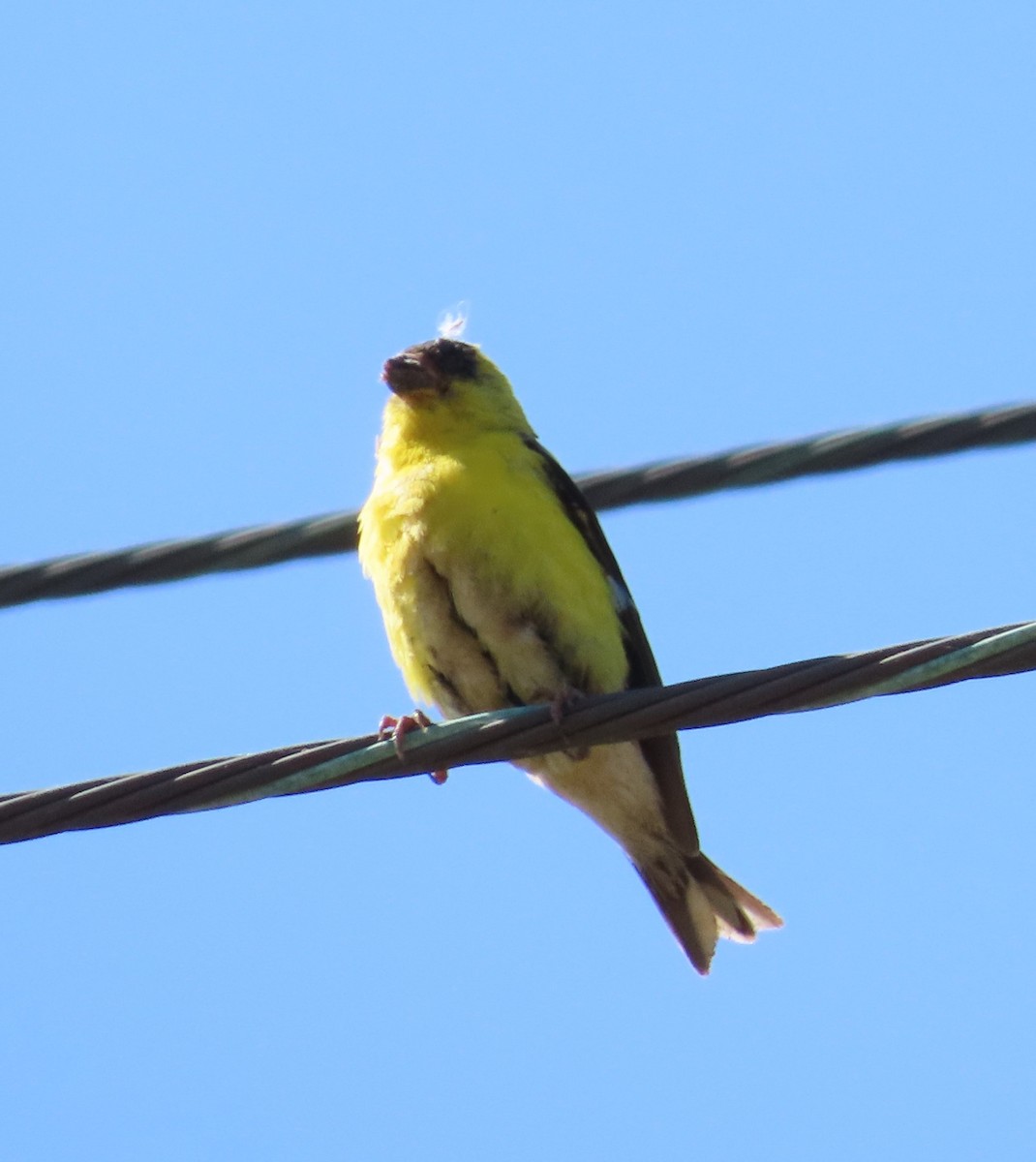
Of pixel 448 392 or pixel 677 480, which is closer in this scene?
pixel 677 480

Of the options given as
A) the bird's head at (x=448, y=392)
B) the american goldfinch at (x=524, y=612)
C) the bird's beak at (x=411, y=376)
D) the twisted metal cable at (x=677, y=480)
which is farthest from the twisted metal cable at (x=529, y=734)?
the bird's beak at (x=411, y=376)

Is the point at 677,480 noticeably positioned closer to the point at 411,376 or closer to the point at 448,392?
the point at 448,392

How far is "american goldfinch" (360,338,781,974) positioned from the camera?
543cm

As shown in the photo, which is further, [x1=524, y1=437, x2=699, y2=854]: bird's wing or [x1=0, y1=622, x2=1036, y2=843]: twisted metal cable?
[x1=524, y1=437, x2=699, y2=854]: bird's wing

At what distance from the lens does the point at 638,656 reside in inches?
228

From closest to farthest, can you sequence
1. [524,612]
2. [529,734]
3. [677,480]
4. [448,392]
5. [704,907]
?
1. [529,734]
2. [677,480]
3. [524,612]
4. [704,907]
5. [448,392]

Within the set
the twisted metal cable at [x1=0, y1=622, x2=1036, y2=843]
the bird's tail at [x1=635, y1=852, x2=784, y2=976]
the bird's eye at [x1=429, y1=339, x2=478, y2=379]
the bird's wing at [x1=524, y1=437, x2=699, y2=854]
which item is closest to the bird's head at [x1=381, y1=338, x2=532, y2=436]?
the bird's eye at [x1=429, y1=339, x2=478, y2=379]

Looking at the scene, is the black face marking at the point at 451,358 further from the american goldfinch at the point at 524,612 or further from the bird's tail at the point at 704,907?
the bird's tail at the point at 704,907

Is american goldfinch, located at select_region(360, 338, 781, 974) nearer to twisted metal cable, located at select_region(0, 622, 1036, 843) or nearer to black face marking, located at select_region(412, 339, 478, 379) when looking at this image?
black face marking, located at select_region(412, 339, 478, 379)

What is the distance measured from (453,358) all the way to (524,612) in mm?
1609

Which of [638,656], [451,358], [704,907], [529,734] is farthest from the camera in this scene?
[451,358]

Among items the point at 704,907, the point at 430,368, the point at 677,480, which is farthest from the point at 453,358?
the point at 704,907

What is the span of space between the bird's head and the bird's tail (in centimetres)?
169

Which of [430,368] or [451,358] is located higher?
[451,358]
